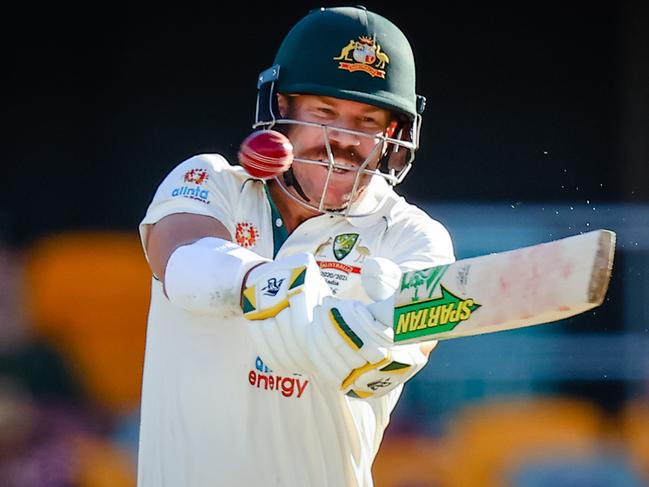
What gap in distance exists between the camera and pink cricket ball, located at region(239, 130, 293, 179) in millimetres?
2287

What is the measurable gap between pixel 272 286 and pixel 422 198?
2.28 metres

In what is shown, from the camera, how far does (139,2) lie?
4289 mm

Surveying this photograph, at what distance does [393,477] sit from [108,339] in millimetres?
918

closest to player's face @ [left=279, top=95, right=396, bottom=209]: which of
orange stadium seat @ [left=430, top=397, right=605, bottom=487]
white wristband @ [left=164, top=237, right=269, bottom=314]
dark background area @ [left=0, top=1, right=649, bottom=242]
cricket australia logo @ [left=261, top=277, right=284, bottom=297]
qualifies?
white wristband @ [left=164, top=237, right=269, bottom=314]

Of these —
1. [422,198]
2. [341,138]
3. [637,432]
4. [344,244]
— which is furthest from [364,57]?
[637,432]

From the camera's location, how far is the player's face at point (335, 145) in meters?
2.55

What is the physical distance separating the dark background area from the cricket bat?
227 centimetres

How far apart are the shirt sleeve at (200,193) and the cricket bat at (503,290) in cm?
49

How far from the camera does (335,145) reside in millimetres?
2549

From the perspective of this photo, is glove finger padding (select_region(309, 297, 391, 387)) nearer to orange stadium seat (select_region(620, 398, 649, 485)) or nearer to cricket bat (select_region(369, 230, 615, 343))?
cricket bat (select_region(369, 230, 615, 343))

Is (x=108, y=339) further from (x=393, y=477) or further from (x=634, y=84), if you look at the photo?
(x=634, y=84)

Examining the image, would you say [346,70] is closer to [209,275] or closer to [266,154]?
[266,154]

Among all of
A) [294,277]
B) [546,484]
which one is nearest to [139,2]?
[546,484]

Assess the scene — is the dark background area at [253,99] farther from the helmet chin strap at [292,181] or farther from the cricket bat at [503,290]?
the cricket bat at [503,290]
